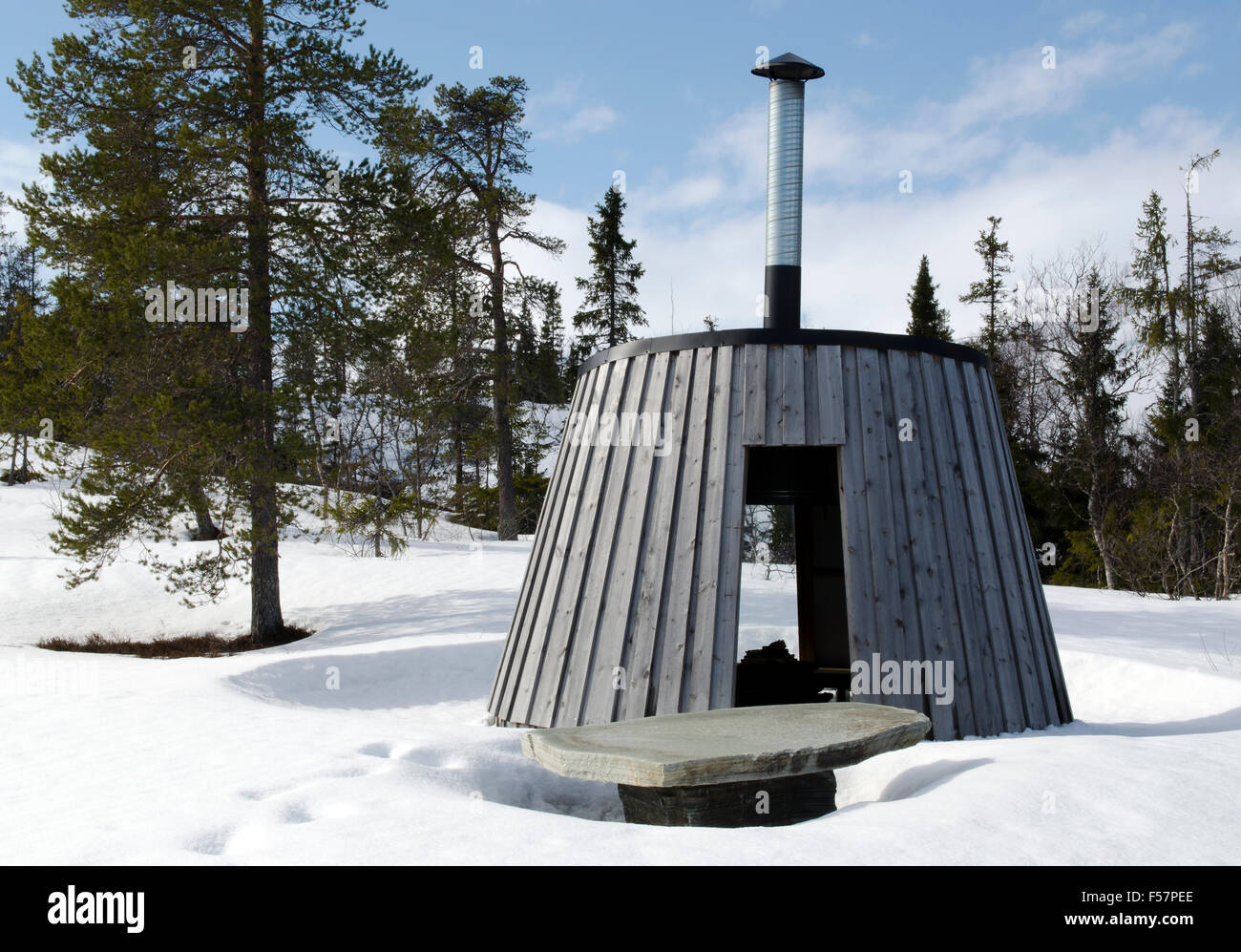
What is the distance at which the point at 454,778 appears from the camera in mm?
3949

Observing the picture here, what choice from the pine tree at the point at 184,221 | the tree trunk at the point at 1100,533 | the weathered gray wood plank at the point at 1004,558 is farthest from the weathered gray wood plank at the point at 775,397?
the tree trunk at the point at 1100,533

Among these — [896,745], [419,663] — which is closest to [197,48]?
[419,663]

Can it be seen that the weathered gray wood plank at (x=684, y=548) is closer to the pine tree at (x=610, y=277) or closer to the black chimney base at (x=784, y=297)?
the black chimney base at (x=784, y=297)

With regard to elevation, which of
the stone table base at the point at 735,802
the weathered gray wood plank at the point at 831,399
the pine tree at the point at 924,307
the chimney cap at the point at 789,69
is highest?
the pine tree at the point at 924,307

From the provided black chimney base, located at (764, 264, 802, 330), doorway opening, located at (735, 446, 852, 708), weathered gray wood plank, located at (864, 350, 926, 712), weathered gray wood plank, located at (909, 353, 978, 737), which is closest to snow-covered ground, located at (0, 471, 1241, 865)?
weathered gray wood plank, located at (909, 353, 978, 737)

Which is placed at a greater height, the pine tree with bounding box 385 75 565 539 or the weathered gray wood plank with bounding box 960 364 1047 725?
the pine tree with bounding box 385 75 565 539

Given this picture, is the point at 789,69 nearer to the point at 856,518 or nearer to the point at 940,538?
the point at 856,518

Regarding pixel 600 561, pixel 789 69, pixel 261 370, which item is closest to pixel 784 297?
pixel 789 69

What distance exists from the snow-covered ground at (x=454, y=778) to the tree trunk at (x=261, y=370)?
289 centimetres

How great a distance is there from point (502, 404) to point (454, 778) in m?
16.3

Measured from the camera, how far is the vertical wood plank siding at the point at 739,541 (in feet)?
16.6

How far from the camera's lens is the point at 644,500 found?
5414 mm

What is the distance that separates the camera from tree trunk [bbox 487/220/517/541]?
64.8 ft

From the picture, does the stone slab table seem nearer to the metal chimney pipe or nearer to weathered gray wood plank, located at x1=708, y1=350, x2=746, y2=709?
weathered gray wood plank, located at x1=708, y1=350, x2=746, y2=709
